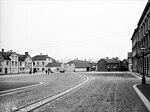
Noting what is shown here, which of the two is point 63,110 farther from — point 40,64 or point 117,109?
point 40,64

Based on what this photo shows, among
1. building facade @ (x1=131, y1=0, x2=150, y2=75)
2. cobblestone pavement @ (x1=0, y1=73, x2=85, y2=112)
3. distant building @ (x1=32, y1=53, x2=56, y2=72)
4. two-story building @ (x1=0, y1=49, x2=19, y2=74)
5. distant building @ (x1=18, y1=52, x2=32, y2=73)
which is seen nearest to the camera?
cobblestone pavement @ (x1=0, y1=73, x2=85, y2=112)

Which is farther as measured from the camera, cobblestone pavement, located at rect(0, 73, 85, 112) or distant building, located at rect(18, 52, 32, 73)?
distant building, located at rect(18, 52, 32, 73)

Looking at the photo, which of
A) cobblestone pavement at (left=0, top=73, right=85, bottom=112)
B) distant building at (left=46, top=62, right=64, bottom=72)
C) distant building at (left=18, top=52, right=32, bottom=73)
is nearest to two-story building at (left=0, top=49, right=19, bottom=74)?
distant building at (left=18, top=52, right=32, bottom=73)

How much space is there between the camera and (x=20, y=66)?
2317 inches

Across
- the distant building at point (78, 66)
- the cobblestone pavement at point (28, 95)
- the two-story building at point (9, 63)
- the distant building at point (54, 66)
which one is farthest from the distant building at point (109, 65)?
the cobblestone pavement at point (28, 95)

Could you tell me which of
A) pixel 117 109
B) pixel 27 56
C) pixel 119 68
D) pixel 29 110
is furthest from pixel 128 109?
pixel 119 68

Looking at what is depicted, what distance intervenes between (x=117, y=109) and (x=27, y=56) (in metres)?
61.4

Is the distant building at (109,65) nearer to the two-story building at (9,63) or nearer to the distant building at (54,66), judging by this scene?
the distant building at (54,66)

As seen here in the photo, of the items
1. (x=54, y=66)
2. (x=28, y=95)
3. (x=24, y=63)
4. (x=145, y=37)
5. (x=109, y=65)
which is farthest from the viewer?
(x=109, y=65)

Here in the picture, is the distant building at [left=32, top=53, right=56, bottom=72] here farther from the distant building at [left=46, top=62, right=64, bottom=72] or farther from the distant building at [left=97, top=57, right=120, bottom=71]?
the distant building at [left=97, top=57, right=120, bottom=71]

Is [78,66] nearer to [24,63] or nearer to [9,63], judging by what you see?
[24,63]

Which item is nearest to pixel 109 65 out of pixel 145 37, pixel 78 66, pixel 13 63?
pixel 78 66

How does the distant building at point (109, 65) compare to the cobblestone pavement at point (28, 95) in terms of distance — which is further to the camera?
the distant building at point (109, 65)

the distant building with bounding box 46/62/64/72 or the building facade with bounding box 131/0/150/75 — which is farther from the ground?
the building facade with bounding box 131/0/150/75
